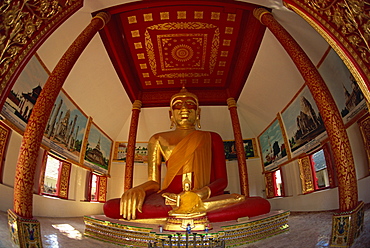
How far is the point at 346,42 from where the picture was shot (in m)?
2.79

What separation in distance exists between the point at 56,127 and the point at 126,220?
3877 mm

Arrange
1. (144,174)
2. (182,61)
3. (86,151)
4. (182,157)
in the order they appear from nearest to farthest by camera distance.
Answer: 1. (182,157)
2. (182,61)
3. (86,151)
4. (144,174)

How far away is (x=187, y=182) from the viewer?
3.41 m

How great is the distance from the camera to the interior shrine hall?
2.85m

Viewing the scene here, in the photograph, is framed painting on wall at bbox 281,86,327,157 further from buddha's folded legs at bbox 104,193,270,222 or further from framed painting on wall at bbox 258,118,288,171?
buddha's folded legs at bbox 104,193,270,222

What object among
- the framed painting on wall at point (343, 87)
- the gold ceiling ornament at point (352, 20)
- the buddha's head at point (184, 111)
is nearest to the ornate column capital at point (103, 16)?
the buddha's head at point (184, 111)

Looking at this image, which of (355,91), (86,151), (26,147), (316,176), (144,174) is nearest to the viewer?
(26,147)

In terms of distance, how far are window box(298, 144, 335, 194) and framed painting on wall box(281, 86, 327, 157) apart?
0.76ft

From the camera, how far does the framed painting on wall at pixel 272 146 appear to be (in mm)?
7701

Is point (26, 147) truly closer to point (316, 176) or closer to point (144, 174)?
point (316, 176)

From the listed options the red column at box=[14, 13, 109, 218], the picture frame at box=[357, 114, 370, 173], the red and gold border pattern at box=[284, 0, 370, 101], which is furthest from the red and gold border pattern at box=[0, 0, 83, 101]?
the picture frame at box=[357, 114, 370, 173]

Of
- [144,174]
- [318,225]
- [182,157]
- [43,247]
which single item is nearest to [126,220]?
[43,247]

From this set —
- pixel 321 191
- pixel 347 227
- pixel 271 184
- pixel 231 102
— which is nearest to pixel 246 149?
pixel 271 184

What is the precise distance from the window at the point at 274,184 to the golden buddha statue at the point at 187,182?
13.3ft
